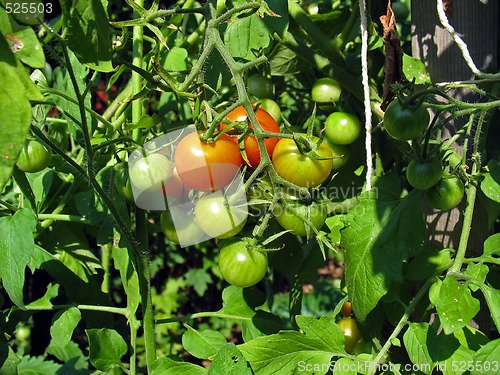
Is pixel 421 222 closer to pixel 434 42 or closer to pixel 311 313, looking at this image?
pixel 434 42

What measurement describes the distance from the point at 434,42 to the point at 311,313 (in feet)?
5.36

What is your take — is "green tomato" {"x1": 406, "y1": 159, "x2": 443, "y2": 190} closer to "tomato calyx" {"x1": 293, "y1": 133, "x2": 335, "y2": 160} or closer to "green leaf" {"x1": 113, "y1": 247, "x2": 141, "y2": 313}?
A: "tomato calyx" {"x1": 293, "y1": 133, "x2": 335, "y2": 160}

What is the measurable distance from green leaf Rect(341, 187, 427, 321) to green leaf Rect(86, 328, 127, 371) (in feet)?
1.43

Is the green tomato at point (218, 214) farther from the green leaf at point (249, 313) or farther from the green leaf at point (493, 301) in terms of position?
the green leaf at point (493, 301)

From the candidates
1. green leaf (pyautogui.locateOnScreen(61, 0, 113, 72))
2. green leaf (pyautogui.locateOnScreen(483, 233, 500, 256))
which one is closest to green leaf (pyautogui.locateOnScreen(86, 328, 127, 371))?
green leaf (pyautogui.locateOnScreen(61, 0, 113, 72))

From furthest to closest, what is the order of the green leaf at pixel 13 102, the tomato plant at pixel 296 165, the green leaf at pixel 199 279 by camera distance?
the green leaf at pixel 199 279 → the tomato plant at pixel 296 165 → the green leaf at pixel 13 102

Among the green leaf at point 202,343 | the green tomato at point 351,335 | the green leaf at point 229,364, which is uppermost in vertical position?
the green leaf at point 229,364

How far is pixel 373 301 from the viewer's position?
27.7 inches

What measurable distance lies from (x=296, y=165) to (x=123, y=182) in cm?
33

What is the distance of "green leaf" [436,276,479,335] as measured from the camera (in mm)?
625

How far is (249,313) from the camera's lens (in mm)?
880

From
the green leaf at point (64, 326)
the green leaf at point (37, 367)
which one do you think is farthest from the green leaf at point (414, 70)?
the green leaf at point (37, 367)

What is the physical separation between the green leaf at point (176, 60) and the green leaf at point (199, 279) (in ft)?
4.72

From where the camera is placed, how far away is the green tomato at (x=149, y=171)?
65 cm
